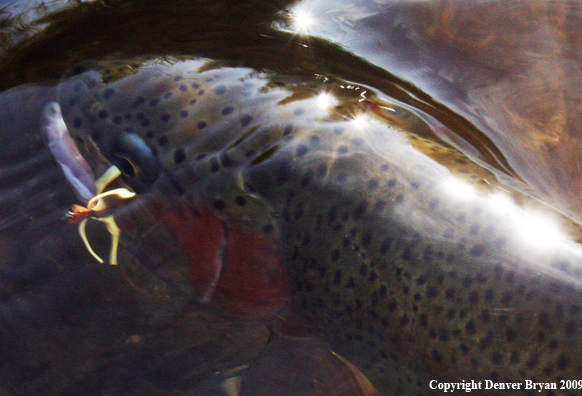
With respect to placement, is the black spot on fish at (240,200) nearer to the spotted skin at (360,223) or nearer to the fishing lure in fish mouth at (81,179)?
the spotted skin at (360,223)

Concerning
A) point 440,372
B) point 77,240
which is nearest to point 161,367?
point 77,240

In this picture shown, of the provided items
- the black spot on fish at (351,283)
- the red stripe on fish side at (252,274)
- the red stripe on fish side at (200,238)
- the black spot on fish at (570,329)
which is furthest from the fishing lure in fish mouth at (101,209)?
the black spot on fish at (570,329)

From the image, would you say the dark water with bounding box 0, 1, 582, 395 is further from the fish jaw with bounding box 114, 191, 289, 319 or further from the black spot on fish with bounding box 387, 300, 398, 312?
the black spot on fish with bounding box 387, 300, 398, 312

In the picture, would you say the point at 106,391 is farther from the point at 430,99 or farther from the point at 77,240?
the point at 430,99

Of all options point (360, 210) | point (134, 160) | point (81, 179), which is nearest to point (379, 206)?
point (360, 210)

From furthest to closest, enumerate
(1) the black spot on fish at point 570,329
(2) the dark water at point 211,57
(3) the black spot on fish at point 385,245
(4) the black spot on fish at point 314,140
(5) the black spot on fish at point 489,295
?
(2) the dark water at point 211,57, (4) the black spot on fish at point 314,140, (3) the black spot on fish at point 385,245, (5) the black spot on fish at point 489,295, (1) the black spot on fish at point 570,329

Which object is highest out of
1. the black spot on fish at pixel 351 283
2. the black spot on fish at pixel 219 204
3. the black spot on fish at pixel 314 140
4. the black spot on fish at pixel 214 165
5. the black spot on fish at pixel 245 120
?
the black spot on fish at pixel 245 120

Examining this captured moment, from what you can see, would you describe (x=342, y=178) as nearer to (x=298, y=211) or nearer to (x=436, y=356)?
(x=298, y=211)
